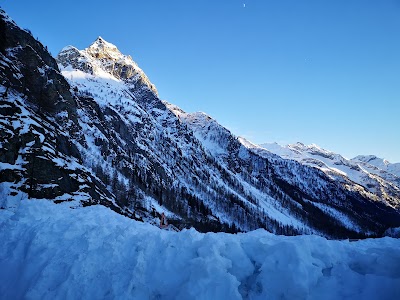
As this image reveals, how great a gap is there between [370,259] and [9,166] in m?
44.9

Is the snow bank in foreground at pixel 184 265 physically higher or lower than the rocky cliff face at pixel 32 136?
lower

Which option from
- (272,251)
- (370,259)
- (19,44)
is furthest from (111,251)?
(19,44)

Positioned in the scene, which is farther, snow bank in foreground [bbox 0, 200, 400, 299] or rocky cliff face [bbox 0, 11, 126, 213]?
rocky cliff face [bbox 0, 11, 126, 213]

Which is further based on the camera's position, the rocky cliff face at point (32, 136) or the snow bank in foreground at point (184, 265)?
the rocky cliff face at point (32, 136)

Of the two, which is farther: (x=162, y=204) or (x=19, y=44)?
(x=162, y=204)

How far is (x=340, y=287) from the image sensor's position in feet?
32.0

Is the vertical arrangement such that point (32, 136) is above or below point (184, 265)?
above

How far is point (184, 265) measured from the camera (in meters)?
11.8

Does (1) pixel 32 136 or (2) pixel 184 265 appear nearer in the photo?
(2) pixel 184 265

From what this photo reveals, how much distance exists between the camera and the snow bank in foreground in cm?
995

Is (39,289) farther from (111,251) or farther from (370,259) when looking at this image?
(370,259)

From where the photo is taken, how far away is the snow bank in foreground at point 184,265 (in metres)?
9.95

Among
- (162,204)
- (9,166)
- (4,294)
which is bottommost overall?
(4,294)

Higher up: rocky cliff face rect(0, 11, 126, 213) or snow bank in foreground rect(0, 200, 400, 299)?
rocky cliff face rect(0, 11, 126, 213)
